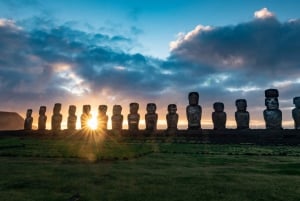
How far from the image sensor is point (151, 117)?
2836cm

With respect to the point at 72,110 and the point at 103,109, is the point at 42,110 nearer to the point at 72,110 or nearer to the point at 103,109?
the point at 72,110

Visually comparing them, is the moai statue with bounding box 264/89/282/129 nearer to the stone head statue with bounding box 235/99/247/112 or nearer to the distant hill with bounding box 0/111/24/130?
the stone head statue with bounding box 235/99/247/112

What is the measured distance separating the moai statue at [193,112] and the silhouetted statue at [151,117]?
3.27 metres

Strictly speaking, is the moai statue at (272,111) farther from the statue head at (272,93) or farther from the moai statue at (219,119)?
the moai statue at (219,119)

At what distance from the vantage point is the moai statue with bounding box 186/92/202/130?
87.2 ft

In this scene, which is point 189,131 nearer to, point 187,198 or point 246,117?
point 246,117

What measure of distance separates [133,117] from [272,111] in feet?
41.9

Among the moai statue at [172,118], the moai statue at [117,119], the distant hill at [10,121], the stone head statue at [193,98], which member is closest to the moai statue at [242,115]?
the stone head statue at [193,98]

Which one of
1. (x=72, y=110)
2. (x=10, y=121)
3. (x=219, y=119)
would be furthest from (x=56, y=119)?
(x=10, y=121)

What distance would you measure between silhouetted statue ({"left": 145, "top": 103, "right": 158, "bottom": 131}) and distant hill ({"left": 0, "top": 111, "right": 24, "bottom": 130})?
55.1 metres

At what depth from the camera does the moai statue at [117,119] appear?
29.8m

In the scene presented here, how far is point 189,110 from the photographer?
2723cm

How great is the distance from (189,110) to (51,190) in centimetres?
2346

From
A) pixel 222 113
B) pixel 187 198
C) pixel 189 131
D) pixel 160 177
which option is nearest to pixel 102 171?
pixel 160 177
